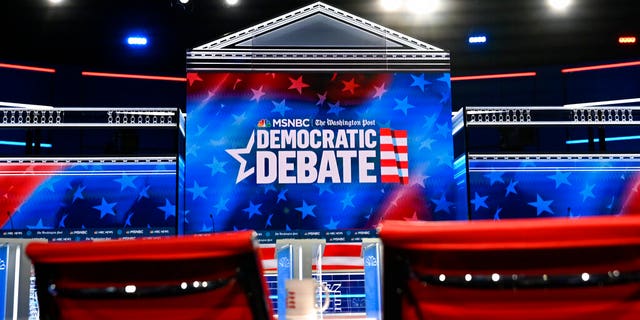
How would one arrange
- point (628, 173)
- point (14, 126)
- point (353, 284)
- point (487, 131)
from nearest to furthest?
point (353, 284) → point (14, 126) → point (628, 173) → point (487, 131)

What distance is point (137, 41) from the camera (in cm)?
1009

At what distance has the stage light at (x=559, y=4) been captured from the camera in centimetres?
894

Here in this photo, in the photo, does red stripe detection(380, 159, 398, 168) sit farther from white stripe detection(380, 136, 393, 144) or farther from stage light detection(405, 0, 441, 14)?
Result: stage light detection(405, 0, 441, 14)

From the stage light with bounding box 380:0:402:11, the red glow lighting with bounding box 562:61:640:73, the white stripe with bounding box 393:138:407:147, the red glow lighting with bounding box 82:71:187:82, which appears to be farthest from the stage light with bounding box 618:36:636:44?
the red glow lighting with bounding box 82:71:187:82

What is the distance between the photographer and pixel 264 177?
17.2 feet

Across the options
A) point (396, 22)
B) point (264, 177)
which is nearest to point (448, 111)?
point (264, 177)

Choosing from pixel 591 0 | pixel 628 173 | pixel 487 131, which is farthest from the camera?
pixel 487 131

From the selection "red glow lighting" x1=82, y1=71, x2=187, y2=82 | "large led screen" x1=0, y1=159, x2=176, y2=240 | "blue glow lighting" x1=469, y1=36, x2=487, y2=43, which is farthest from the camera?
"red glow lighting" x1=82, y1=71, x2=187, y2=82

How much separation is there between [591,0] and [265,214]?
20.1 ft

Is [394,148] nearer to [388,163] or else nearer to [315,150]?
[388,163]

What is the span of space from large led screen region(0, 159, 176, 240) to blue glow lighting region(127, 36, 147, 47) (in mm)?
5157

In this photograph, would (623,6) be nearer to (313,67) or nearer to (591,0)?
(591,0)

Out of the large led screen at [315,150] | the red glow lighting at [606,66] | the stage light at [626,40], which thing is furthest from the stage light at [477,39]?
the large led screen at [315,150]

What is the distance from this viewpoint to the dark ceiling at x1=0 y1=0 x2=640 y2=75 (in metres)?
9.02
